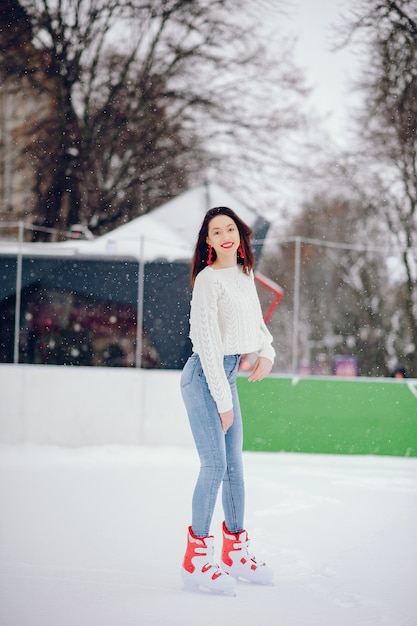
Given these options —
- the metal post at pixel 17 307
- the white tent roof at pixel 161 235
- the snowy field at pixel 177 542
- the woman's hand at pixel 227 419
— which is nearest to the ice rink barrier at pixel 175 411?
the metal post at pixel 17 307

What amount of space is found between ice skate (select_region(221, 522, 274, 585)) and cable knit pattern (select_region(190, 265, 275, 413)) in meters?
0.49

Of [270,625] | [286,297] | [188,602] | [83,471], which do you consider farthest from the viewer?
[286,297]

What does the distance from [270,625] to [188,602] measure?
0.31 m

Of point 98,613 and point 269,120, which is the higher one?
point 269,120

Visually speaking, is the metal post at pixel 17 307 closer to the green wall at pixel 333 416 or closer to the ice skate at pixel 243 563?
the green wall at pixel 333 416

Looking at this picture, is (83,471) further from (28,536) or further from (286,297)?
(286,297)

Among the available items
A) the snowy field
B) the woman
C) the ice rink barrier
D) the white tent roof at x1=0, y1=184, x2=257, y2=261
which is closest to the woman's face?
the woman

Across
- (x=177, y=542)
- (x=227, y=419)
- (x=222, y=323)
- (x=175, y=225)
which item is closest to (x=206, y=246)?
(x=222, y=323)

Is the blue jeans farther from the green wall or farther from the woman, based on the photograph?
the green wall

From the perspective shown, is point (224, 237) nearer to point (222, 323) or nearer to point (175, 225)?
point (222, 323)

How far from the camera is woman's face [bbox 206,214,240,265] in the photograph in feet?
8.55

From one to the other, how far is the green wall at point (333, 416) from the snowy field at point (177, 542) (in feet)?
1.15

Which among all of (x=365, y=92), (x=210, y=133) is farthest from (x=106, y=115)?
(x=365, y=92)

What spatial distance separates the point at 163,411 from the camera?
624 centimetres
